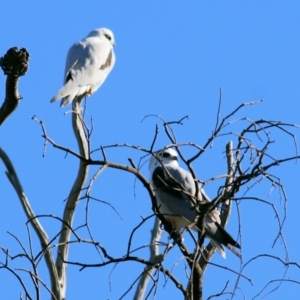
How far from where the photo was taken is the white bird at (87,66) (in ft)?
24.6

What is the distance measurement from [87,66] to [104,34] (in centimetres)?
176

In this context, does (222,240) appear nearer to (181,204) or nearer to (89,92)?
(181,204)

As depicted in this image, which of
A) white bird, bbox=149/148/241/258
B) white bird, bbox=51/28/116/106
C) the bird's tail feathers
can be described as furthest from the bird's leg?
the bird's tail feathers

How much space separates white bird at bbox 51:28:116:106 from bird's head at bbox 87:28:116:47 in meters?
0.02

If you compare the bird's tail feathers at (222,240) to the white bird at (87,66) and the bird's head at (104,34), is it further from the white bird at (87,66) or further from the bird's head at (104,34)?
the bird's head at (104,34)

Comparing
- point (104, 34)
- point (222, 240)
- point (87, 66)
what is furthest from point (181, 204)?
point (104, 34)

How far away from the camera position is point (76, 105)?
7.40 meters

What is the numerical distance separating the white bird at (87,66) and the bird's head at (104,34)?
0.02 meters

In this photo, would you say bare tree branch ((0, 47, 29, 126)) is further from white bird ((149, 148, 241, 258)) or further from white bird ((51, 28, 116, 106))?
white bird ((51, 28, 116, 106))

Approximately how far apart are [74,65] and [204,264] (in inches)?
185

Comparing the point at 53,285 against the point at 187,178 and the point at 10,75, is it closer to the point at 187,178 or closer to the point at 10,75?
the point at 187,178

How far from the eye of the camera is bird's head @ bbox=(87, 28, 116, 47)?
398 inches

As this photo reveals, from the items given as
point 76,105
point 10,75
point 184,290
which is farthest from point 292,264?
point 76,105

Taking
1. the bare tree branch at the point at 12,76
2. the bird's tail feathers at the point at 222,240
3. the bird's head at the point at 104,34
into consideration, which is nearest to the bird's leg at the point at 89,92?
the bird's head at the point at 104,34
